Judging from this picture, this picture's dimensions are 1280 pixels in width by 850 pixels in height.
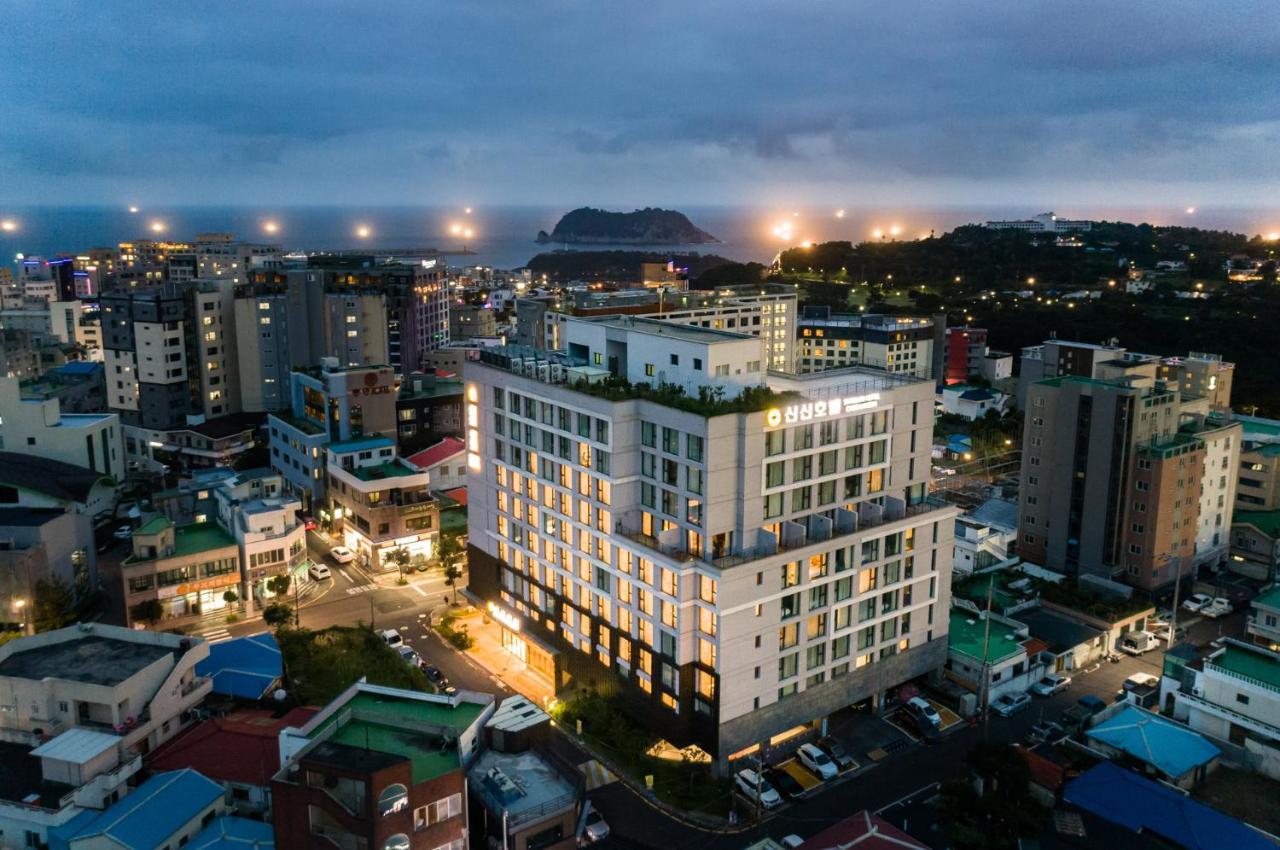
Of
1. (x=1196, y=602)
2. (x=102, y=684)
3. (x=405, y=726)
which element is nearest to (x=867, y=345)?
(x=1196, y=602)

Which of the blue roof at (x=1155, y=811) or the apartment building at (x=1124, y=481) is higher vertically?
the apartment building at (x=1124, y=481)

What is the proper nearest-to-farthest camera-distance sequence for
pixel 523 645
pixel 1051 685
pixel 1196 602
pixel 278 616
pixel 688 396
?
pixel 688 396 < pixel 1051 685 < pixel 523 645 < pixel 278 616 < pixel 1196 602

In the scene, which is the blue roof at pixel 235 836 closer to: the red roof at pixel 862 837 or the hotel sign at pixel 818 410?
the red roof at pixel 862 837

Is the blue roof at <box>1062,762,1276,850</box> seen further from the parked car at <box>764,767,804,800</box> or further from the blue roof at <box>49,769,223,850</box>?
the blue roof at <box>49,769,223,850</box>

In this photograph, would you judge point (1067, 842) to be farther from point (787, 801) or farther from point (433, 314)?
point (433, 314)

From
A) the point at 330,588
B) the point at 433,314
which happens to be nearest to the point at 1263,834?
the point at 330,588

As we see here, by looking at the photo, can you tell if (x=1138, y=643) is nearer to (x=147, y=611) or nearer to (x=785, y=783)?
(x=785, y=783)

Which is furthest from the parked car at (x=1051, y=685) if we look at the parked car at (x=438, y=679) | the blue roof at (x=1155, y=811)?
the parked car at (x=438, y=679)
